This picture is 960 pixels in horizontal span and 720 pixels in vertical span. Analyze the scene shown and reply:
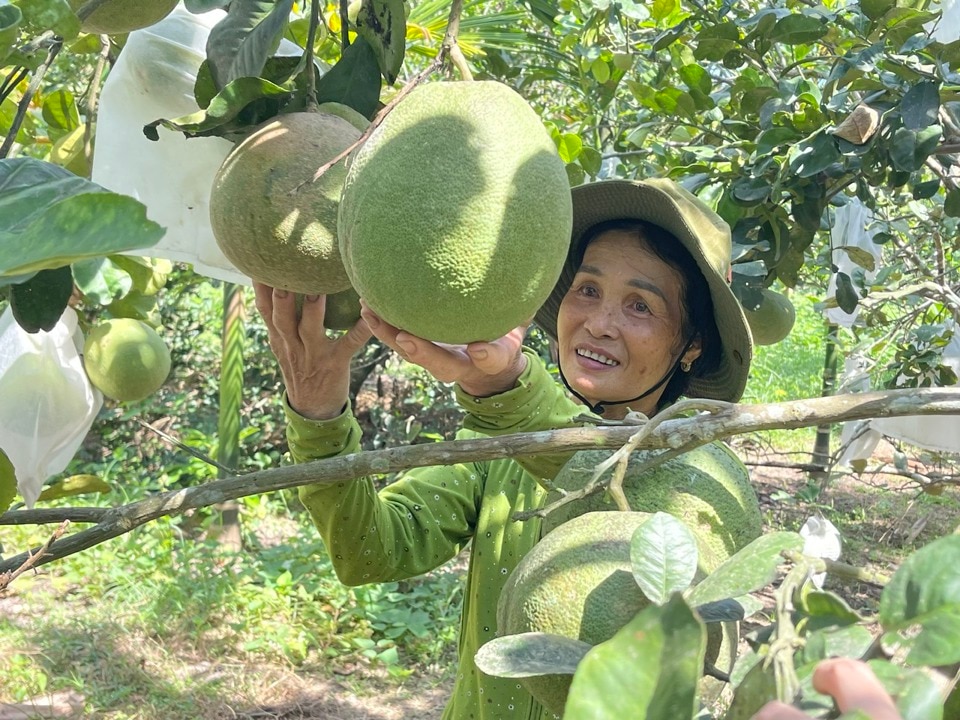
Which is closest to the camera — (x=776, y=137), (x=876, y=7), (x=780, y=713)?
(x=780, y=713)

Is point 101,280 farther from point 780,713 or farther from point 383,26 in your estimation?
point 780,713

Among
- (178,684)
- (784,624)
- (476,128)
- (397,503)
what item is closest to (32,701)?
(178,684)

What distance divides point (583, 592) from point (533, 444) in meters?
0.11

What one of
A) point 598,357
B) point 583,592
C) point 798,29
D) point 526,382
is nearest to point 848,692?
point 583,592

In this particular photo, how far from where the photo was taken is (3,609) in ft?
10.9

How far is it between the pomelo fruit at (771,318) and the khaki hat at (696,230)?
0.46m

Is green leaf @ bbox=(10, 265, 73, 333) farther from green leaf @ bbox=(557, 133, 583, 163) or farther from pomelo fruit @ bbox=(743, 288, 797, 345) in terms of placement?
pomelo fruit @ bbox=(743, 288, 797, 345)

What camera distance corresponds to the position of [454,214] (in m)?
0.70

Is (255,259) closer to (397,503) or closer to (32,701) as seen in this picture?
(397,503)

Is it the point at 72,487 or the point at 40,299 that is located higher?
the point at 40,299

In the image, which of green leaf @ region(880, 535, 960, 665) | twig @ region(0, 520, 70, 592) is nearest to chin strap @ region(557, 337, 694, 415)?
twig @ region(0, 520, 70, 592)

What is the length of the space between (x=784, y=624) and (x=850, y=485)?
5.19 m

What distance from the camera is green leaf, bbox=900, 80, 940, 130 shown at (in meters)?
1.25

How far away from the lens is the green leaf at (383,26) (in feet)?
3.11
